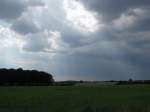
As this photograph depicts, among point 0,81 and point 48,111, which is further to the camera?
point 0,81

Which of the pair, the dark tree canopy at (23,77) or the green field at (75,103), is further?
the dark tree canopy at (23,77)

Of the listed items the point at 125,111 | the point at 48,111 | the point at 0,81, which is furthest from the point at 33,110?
the point at 0,81

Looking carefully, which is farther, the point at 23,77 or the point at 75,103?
the point at 23,77

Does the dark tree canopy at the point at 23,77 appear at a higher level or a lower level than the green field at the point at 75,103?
higher

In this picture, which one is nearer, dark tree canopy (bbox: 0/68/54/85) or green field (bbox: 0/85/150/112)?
green field (bbox: 0/85/150/112)

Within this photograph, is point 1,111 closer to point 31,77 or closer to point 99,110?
point 99,110

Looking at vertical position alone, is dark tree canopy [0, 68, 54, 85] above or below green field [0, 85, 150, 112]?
above

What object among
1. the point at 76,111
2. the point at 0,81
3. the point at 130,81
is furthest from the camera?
the point at 130,81

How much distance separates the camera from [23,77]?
7096 inches

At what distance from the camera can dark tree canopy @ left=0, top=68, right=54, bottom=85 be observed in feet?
578

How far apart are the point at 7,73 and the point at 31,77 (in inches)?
459

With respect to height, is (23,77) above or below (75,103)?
above

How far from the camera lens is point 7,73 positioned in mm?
180250

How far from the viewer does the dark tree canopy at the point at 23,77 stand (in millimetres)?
176125
